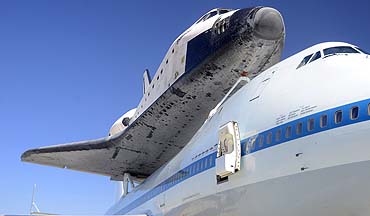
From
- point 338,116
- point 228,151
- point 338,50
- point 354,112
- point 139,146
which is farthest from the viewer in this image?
point 139,146

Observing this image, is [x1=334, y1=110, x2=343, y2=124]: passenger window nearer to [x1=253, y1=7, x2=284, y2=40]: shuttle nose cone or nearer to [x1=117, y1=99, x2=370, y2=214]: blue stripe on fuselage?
[x1=117, y1=99, x2=370, y2=214]: blue stripe on fuselage

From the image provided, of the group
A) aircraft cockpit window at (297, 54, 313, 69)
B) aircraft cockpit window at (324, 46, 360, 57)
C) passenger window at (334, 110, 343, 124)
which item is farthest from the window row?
aircraft cockpit window at (324, 46, 360, 57)

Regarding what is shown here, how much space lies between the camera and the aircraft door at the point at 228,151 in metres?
7.99

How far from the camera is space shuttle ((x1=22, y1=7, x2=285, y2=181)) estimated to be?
41.5 ft

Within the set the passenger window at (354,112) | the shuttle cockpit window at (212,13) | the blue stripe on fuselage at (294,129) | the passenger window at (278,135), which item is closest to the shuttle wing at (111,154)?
the shuttle cockpit window at (212,13)

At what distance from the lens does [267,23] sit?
39.5ft

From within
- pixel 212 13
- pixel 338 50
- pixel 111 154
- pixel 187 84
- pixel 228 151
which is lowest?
pixel 228 151

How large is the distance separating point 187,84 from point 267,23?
3.79 m

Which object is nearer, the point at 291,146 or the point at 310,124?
the point at 310,124

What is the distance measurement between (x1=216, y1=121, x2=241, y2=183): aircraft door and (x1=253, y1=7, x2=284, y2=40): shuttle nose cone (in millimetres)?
4363

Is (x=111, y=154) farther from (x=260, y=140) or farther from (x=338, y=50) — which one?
(x=338, y=50)

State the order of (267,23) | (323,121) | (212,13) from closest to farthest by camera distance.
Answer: (323,121)
(267,23)
(212,13)

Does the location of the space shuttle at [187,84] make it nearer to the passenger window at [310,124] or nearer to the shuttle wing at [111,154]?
the shuttle wing at [111,154]

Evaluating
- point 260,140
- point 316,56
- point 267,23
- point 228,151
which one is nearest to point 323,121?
point 260,140
